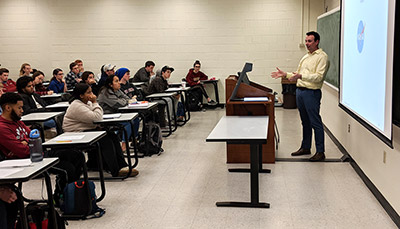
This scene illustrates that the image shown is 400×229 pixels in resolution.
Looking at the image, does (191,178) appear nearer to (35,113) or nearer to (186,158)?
(186,158)

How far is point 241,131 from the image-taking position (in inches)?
152

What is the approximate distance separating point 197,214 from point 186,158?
6.69ft

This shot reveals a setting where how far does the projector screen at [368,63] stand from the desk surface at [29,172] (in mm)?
2415

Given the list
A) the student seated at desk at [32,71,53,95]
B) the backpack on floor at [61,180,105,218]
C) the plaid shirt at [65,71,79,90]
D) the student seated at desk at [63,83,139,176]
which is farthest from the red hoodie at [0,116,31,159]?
the plaid shirt at [65,71,79,90]

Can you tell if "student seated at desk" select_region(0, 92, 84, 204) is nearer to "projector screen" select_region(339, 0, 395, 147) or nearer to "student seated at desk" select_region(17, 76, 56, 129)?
"student seated at desk" select_region(17, 76, 56, 129)

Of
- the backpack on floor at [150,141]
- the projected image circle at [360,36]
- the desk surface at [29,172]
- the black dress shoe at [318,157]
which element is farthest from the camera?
the backpack on floor at [150,141]

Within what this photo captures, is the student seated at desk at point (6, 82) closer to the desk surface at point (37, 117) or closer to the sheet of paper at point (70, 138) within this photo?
the desk surface at point (37, 117)

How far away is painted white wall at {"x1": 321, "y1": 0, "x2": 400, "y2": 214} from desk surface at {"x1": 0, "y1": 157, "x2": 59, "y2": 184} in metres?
2.62

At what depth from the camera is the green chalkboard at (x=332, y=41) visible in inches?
239

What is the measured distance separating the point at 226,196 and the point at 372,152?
4.84ft

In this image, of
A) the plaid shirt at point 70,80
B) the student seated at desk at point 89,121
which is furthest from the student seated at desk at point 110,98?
the plaid shirt at point 70,80

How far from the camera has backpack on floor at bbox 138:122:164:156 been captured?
19.7 feet

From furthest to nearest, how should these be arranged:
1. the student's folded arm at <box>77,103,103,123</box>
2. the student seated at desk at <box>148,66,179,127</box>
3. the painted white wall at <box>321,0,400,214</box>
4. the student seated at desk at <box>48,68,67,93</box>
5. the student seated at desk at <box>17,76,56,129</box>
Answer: the student seated at desk at <box>48,68,67,93</box> → the student seated at desk at <box>148,66,179,127</box> → the student seated at desk at <box>17,76,56,129</box> → the student's folded arm at <box>77,103,103,123</box> → the painted white wall at <box>321,0,400,214</box>

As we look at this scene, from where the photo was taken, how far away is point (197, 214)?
3789 millimetres
